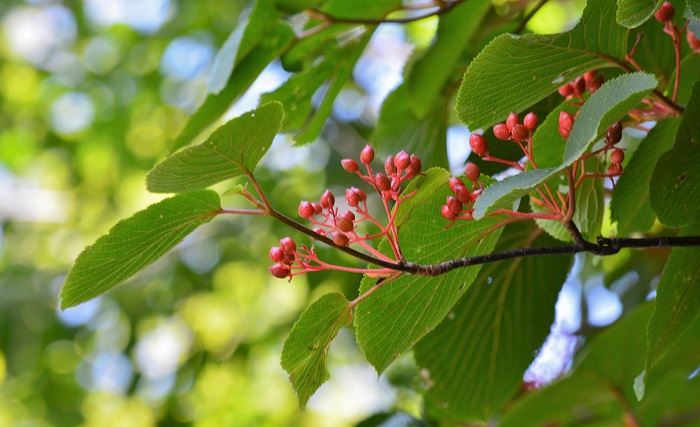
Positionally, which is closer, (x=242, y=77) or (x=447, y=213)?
(x=447, y=213)

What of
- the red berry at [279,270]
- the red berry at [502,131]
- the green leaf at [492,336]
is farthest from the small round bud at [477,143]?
the green leaf at [492,336]

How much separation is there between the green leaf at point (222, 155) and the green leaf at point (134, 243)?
0.09 feet

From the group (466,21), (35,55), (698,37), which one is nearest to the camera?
(698,37)

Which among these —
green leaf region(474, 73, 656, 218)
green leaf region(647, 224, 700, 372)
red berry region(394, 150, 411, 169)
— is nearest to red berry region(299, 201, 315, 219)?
red berry region(394, 150, 411, 169)

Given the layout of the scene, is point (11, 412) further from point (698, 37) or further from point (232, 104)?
point (698, 37)

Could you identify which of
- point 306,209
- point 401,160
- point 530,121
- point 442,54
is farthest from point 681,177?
point 442,54

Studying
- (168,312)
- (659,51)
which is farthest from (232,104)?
(168,312)

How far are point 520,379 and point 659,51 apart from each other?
0.58 meters

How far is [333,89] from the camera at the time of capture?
127 centimetres

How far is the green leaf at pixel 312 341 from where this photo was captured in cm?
84

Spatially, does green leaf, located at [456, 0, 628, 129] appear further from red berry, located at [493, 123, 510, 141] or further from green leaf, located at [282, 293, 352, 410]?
green leaf, located at [282, 293, 352, 410]

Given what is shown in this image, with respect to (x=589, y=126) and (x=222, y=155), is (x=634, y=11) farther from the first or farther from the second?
(x=222, y=155)

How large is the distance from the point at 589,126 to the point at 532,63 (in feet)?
0.55

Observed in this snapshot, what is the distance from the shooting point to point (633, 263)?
78.5 inches
